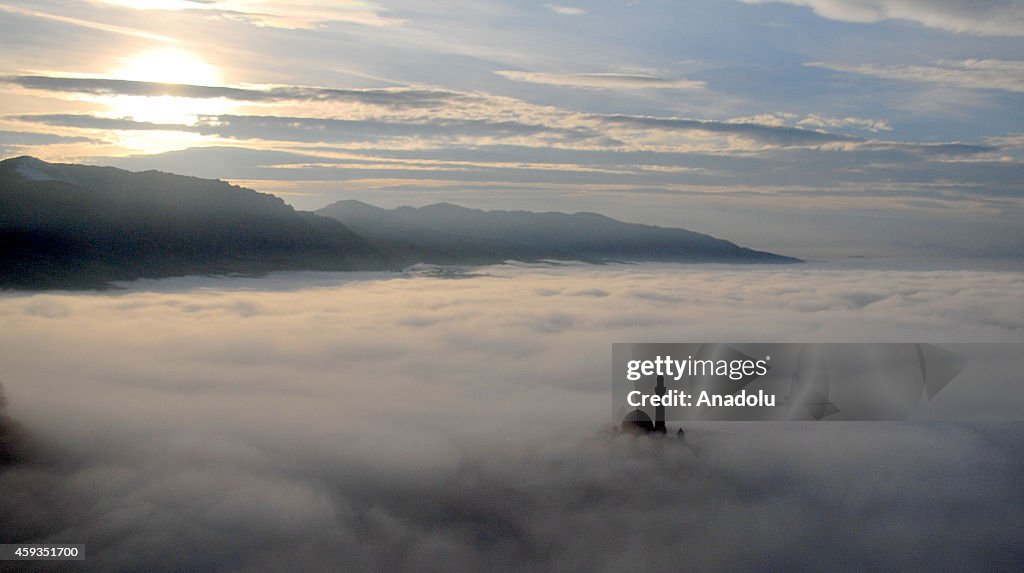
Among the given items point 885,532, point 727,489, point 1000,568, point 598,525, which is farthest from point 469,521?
point 1000,568

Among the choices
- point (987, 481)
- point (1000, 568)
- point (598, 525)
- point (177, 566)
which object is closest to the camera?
point (177, 566)

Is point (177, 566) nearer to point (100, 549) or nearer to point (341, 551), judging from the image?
point (100, 549)

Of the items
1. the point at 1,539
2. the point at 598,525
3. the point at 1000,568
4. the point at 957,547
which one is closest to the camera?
the point at 1,539

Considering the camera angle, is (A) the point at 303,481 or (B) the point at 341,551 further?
(A) the point at 303,481

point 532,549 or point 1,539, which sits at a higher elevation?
point 1,539

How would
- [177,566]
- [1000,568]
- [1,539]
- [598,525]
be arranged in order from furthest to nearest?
[598,525] → [1000,568] → [1,539] → [177,566]

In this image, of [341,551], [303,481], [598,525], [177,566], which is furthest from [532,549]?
[177,566]

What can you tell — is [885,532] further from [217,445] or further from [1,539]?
[1,539]

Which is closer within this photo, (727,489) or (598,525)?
(598,525)

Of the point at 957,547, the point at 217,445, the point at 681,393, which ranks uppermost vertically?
the point at 681,393
